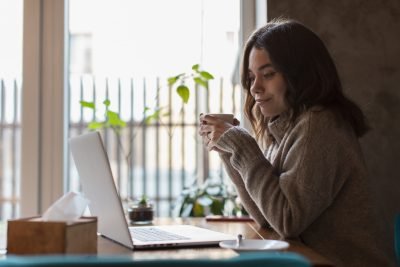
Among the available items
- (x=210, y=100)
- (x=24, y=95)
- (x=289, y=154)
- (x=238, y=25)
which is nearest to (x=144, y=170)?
(x=210, y=100)

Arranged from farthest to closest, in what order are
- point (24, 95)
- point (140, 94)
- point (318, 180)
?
point (140, 94) < point (24, 95) < point (318, 180)

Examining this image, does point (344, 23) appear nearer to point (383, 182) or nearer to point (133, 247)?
Result: point (383, 182)

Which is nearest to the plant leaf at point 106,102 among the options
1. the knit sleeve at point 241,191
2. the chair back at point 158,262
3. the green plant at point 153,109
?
the green plant at point 153,109

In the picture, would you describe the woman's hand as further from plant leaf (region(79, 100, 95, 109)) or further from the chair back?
the chair back

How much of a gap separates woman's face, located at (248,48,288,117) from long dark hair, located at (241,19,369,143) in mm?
21

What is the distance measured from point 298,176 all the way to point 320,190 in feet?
0.21

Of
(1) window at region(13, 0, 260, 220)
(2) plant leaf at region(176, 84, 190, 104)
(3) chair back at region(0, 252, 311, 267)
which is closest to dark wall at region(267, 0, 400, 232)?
(1) window at region(13, 0, 260, 220)

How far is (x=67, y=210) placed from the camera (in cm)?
108

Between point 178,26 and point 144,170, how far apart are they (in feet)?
2.26

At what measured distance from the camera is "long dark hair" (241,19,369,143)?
156 centimetres

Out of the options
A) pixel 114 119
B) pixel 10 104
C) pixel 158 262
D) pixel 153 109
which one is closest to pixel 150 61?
pixel 153 109

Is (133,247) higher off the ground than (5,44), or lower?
lower

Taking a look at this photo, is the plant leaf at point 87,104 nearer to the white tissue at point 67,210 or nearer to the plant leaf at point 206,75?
the plant leaf at point 206,75

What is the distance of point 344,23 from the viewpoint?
218 centimetres
